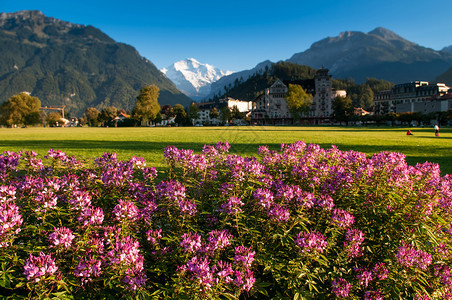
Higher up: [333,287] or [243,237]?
[243,237]

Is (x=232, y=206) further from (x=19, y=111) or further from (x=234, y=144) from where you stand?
(x=19, y=111)

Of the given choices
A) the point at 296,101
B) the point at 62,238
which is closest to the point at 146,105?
the point at 296,101

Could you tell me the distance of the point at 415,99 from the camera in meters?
151

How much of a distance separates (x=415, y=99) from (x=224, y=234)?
608 ft

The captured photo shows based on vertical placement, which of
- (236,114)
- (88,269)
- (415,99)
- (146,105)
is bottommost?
(88,269)

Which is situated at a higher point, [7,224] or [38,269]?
[7,224]

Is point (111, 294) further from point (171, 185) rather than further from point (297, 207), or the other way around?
point (297, 207)

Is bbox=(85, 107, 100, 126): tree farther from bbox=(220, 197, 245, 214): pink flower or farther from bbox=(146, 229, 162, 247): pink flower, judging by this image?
bbox=(220, 197, 245, 214): pink flower

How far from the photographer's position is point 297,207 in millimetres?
3406

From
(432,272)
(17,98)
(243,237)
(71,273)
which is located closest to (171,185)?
(243,237)

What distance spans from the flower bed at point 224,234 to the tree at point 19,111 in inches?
4861

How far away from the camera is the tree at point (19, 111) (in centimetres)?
10069

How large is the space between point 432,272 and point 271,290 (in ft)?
6.27

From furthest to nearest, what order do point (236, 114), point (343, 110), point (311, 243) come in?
point (236, 114) → point (343, 110) → point (311, 243)
